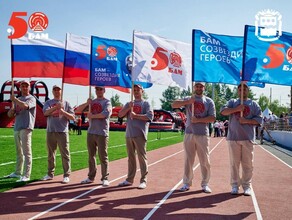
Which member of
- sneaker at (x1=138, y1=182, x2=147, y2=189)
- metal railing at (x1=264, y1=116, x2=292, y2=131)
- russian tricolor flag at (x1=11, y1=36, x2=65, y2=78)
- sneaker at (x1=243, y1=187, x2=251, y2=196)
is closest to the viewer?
sneaker at (x1=243, y1=187, x2=251, y2=196)

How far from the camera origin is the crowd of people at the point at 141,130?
7.52 meters

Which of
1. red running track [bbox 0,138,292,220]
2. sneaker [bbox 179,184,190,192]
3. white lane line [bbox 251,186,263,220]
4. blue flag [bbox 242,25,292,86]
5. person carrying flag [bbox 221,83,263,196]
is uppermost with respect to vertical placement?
blue flag [bbox 242,25,292,86]

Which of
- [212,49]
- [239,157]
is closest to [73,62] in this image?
[212,49]

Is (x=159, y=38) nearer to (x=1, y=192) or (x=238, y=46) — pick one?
(x=238, y=46)

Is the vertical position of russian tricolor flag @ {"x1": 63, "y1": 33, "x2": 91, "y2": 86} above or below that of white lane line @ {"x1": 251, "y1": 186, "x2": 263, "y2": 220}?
above

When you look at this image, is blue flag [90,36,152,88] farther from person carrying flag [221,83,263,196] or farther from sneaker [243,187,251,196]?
sneaker [243,187,251,196]

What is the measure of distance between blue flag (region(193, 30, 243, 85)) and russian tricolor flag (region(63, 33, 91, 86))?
3.33 meters

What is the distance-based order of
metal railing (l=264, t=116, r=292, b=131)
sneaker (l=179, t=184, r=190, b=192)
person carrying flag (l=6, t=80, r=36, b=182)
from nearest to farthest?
sneaker (l=179, t=184, r=190, b=192) → person carrying flag (l=6, t=80, r=36, b=182) → metal railing (l=264, t=116, r=292, b=131)

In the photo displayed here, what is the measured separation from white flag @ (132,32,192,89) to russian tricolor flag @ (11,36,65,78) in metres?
2.88

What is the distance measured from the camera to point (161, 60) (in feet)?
28.8

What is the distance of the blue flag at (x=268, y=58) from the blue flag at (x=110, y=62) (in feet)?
9.65

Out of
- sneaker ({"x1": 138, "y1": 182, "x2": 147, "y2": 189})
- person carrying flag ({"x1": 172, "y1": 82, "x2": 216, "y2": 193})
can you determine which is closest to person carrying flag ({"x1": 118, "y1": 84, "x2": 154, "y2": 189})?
sneaker ({"x1": 138, "y1": 182, "x2": 147, "y2": 189})

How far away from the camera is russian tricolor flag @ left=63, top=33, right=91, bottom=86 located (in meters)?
9.64

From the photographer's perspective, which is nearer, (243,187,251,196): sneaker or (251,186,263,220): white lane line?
(251,186,263,220): white lane line
